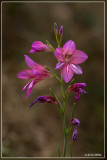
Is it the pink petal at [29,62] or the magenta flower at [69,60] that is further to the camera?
the pink petal at [29,62]

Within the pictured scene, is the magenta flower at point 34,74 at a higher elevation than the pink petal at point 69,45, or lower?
lower

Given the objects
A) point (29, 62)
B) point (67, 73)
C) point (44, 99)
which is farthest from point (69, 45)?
point (44, 99)

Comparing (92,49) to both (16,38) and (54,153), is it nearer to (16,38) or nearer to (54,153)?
(16,38)

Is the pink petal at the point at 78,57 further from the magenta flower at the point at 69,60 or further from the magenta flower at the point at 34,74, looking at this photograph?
the magenta flower at the point at 34,74

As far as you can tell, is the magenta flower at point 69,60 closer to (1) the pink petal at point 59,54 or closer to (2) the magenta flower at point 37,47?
(1) the pink petal at point 59,54

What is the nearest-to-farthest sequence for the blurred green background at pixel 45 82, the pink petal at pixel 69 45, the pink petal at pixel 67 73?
the pink petal at pixel 67 73 → the pink petal at pixel 69 45 → the blurred green background at pixel 45 82

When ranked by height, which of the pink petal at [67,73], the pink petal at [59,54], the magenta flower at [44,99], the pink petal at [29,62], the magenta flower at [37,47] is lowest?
the magenta flower at [44,99]

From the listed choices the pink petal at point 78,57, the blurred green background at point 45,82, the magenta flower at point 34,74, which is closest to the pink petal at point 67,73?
the pink petal at point 78,57

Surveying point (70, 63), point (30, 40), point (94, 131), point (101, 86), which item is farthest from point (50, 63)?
point (70, 63)

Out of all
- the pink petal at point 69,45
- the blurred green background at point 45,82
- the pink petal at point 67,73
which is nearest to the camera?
the pink petal at point 67,73
